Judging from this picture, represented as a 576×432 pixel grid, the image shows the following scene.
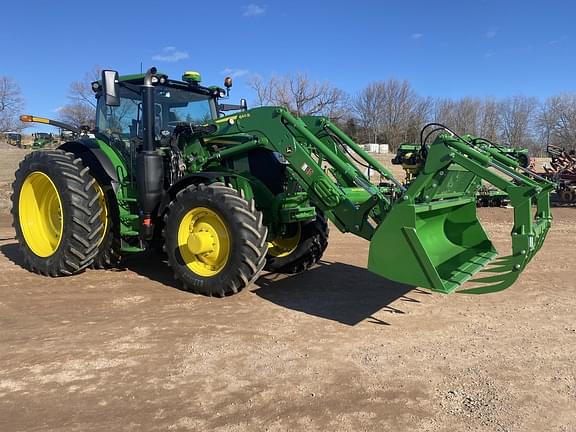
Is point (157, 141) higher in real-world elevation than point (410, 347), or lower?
higher

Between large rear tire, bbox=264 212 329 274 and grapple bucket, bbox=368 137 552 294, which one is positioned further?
large rear tire, bbox=264 212 329 274

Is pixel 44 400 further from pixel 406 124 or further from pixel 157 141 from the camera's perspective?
pixel 406 124

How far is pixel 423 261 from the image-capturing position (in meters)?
4.16

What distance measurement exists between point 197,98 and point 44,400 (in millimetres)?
4729

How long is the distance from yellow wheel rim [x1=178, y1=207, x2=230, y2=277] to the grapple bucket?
180 centimetres

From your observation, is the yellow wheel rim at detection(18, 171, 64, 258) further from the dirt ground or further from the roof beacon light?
the roof beacon light

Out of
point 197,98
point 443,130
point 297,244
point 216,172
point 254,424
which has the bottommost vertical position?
point 254,424

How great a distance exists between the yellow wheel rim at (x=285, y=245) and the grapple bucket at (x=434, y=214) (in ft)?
6.27

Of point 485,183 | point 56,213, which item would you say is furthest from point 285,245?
point 485,183

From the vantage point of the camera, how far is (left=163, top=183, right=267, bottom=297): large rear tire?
516 cm

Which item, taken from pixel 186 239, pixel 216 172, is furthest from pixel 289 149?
pixel 186 239

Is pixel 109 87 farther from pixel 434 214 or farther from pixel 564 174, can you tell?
pixel 564 174

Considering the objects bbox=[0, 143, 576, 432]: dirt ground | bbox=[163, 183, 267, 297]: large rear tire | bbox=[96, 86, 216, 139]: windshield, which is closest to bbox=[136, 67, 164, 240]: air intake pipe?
bbox=[96, 86, 216, 139]: windshield

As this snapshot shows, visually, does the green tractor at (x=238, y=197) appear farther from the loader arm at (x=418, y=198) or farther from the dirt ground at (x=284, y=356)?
the dirt ground at (x=284, y=356)
